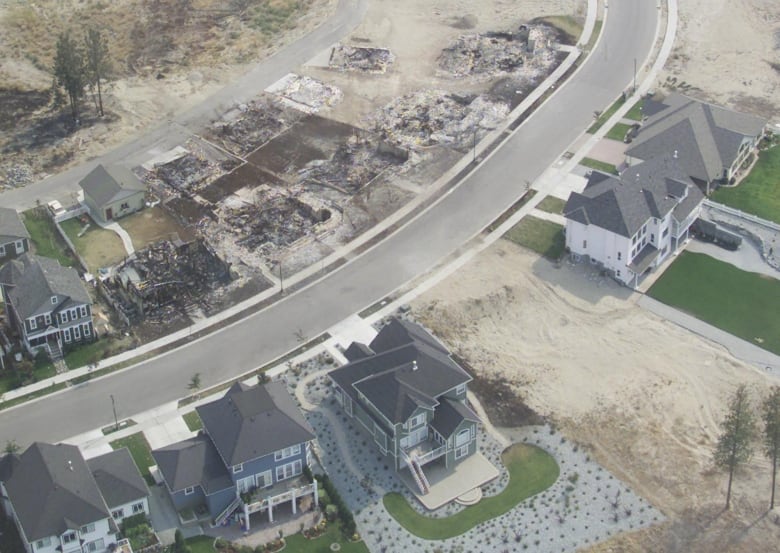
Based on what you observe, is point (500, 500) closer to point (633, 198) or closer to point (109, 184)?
point (633, 198)

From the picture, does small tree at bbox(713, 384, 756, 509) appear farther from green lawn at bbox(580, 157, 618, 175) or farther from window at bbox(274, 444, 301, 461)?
green lawn at bbox(580, 157, 618, 175)

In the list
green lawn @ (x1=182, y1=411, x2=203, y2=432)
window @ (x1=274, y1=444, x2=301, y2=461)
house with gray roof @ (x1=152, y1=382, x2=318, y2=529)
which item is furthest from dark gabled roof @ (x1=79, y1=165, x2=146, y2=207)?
window @ (x1=274, y1=444, x2=301, y2=461)

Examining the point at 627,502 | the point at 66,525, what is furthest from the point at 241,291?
the point at 627,502

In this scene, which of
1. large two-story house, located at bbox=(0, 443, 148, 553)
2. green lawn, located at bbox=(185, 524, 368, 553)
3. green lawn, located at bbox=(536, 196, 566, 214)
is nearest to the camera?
large two-story house, located at bbox=(0, 443, 148, 553)

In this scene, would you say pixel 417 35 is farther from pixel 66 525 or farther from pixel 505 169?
pixel 66 525

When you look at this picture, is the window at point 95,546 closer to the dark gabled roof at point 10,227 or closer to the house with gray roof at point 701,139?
the dark gabled roof at point 10,227
